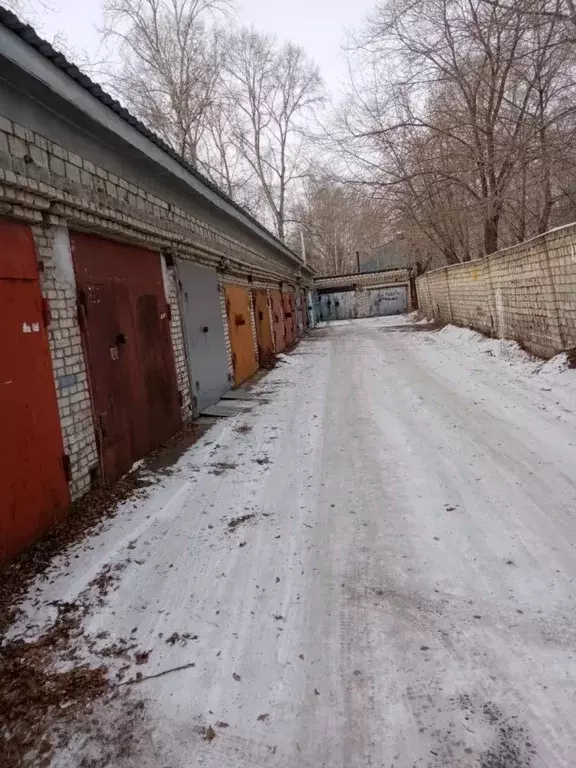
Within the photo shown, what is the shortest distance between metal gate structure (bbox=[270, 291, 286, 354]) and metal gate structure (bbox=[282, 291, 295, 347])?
61 cm

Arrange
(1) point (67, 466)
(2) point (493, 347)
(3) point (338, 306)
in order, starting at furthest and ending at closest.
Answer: (3) point (338, 306) → (2) point (493, 347) → (1) point (67, 466)

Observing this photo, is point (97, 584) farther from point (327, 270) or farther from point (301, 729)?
point (327, 270)

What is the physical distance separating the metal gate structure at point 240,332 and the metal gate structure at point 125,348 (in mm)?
3409

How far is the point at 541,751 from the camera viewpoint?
5.50 feet

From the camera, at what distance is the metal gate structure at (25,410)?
3.11 meters

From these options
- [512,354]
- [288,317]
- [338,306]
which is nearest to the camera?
[512,354]

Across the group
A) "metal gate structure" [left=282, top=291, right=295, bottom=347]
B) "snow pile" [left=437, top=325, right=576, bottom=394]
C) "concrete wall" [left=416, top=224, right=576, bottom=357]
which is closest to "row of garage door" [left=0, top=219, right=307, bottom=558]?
"snow pile" [left=437, top=325, right=576, bottom=394]

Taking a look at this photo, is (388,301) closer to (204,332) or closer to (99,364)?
(204,332)

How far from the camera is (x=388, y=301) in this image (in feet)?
117

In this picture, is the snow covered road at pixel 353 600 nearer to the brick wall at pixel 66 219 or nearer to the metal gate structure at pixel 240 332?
the brick wall at pixel 66 219

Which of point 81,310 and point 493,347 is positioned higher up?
point 81,310

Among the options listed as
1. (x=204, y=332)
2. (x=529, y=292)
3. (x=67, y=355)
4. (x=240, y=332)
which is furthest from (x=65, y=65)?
(x=529, y=292)

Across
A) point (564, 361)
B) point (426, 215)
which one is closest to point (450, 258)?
point (426, 215)

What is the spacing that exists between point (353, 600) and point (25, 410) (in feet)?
8.15
